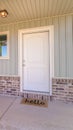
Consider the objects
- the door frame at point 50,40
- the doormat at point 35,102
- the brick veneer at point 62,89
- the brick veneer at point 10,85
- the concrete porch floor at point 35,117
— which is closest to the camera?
the concrete porch floor at point 35,117

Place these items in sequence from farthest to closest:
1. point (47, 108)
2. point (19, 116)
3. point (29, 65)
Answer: point (29, 65) < point (47, 108) < point (19, 116)

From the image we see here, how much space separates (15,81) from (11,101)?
0.65 m

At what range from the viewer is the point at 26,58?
→ 3594 mm

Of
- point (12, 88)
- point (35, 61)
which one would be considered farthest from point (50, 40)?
point (12, 88)

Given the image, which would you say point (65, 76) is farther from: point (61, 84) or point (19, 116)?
point (19, 116)

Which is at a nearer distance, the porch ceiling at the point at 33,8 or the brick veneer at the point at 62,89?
the porch ceiling at the point at 33,8

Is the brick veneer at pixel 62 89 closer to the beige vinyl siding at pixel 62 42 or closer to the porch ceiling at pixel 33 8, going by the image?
the beige vinyl siding at pixel 62 42

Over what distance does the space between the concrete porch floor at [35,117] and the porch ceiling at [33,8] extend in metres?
2.50

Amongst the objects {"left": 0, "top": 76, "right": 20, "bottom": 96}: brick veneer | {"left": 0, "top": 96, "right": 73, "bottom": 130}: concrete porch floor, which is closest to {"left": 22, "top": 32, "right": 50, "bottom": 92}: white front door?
{"left": 0, "top": 76, "right": 20, "bottom": 96}: brick veneer

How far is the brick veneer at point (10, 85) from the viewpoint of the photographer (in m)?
3.52

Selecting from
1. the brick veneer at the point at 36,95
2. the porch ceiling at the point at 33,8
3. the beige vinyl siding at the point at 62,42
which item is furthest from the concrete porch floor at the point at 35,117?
A: the porch ceiling at the point at 33,8

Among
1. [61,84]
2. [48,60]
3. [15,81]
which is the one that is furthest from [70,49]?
[15,81]

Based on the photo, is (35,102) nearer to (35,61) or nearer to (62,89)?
(62,89)

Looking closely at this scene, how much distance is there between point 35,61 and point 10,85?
1.14 m
